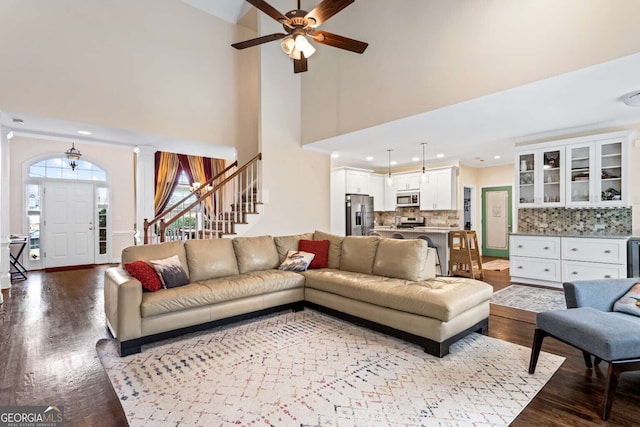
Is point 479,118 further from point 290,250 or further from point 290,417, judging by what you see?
point 290,417

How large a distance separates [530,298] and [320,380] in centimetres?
376

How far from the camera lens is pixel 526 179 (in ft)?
18.7

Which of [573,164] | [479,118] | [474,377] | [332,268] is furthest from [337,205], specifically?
[474,377]

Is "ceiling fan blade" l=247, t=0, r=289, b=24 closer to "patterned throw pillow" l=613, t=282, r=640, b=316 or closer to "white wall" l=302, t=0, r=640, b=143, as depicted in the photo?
"white wall" l=302, t=0, r=640, b=143

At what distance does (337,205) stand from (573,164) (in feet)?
14.6

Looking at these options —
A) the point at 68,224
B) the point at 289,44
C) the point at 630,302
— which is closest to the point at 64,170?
the point at 68,224

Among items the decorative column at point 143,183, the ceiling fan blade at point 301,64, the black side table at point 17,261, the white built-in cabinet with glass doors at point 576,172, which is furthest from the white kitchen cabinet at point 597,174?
the black side table at point 17,261

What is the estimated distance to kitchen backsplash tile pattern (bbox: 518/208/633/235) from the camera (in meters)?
4.92

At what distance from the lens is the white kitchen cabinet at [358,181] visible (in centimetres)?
780

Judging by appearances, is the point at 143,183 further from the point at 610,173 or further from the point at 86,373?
the point at 610,173

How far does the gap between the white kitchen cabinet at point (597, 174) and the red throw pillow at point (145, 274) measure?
610cm

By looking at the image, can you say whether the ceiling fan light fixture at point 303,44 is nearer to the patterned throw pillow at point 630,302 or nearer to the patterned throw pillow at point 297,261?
the patterned throw pillow at point 297,261

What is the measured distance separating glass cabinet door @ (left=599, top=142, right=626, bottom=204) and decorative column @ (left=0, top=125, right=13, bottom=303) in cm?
931

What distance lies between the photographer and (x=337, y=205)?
7.56 metres
